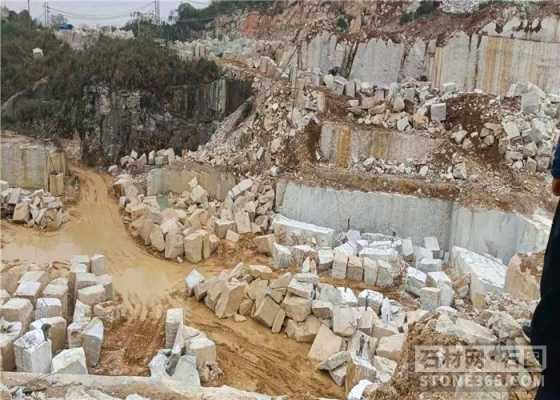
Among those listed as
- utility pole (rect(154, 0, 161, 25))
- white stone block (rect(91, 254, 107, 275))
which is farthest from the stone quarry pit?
utility pole (rect(154, 0, 161, 25))

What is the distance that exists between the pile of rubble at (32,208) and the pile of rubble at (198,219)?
158 centimetres

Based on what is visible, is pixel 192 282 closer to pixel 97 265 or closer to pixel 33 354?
pixel 97 265

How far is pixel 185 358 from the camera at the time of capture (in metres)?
7.19

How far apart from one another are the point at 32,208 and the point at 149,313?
580 centimetres

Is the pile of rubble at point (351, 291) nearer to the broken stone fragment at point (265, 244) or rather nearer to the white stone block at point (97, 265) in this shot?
the broken stone fragment at point (265, 244)

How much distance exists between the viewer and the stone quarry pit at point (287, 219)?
741cm

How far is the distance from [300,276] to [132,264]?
13.3 ft

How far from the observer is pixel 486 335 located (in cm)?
413

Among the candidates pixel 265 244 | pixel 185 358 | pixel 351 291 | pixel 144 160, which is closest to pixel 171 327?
pixel 185 358

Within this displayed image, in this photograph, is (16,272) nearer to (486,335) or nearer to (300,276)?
(300,276)

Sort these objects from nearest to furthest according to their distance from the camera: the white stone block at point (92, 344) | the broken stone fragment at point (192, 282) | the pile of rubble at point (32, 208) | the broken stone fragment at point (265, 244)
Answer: the white stone block at point (92, 344) < the broken stone fragment at point (192, 282) < the broken stone fragment at point (265, 244) < the pile of rubble at point (32, 208)

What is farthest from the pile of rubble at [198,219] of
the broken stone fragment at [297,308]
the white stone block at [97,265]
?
the broken stone fragment at [297,308]

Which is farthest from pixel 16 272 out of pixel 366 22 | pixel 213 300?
pixel 366 22

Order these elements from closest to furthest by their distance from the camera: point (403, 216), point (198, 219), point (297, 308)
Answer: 1. point (297, 308)
2. point (403, 216)
3. point (198, 219)
